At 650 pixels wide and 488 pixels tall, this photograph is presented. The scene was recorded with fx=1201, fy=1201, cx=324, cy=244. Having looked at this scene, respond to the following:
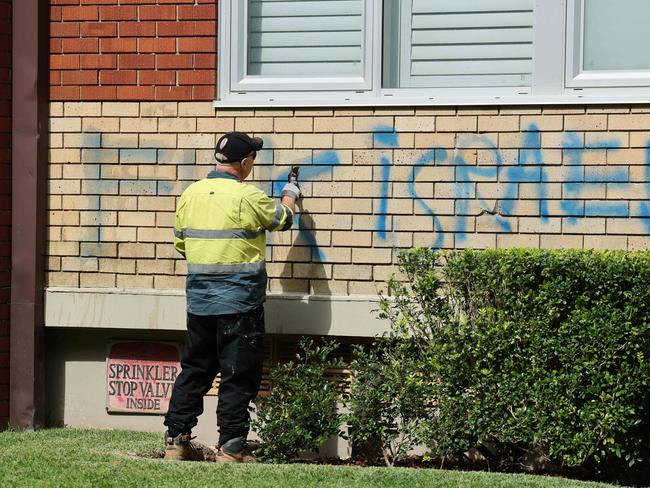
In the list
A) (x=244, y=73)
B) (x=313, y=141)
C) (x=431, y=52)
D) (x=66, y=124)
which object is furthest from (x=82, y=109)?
(x=431, y=52)

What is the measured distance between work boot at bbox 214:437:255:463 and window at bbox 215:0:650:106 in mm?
2143

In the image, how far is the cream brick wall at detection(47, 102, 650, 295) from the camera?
23.5 feet

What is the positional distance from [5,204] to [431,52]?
114 inches

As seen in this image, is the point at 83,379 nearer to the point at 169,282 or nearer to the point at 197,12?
the point at 169,282

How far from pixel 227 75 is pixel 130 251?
1285 mm

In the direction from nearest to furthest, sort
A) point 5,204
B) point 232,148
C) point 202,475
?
point 202,475 < point 232,148 < point 5,204

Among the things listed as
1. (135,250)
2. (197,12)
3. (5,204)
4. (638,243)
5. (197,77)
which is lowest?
(135,250)

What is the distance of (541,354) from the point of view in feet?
20.9

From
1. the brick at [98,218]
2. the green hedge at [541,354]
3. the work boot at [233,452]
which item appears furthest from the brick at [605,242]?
the brick at [98,218]

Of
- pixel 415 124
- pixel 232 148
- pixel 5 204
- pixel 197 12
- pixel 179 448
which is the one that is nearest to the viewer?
pixel 179 448

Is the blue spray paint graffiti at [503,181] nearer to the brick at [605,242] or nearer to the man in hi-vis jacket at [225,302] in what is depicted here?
the brick at [605,242]

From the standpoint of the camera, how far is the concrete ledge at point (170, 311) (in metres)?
7.36

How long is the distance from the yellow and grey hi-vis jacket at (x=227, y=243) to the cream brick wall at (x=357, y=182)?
702mm

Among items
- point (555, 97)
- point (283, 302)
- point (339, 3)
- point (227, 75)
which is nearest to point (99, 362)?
point (283, 302)
